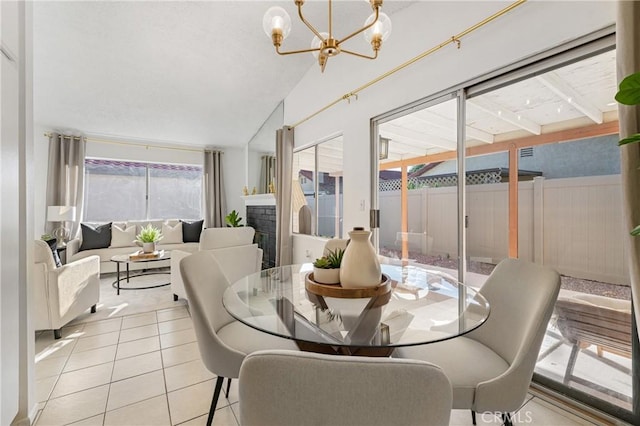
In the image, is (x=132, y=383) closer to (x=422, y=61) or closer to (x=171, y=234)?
(x=422, y=61)

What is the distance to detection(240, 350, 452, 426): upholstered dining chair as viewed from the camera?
19.9 inches

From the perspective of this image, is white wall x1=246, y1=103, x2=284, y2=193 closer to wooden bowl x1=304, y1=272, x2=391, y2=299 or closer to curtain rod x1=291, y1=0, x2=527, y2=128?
curtain rod x1=291, y1=0, x2=527, y2=128

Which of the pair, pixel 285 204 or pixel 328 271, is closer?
pixel 328 271

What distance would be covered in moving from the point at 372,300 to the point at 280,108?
4.14 meters

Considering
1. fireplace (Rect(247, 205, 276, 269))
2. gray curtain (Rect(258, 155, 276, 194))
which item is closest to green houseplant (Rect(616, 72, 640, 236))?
fireplace (Rect(247, 205, 276, 269))

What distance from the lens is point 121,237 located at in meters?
4.91

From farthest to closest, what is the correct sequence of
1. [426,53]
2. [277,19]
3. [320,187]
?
[320,187] < [426,53] < [277,19]

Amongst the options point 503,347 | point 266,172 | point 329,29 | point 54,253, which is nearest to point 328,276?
point 503,347

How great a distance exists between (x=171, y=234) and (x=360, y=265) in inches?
200

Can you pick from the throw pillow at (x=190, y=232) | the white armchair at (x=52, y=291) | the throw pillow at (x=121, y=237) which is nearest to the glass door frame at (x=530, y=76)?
the white armchair at (x=52, y=291)

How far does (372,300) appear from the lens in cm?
130

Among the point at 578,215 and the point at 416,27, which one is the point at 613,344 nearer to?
the point at 578,215

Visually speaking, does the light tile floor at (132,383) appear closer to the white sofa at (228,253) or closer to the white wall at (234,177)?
the white sofa at (228,253)

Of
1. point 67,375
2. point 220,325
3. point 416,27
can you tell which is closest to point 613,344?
point 220,325
